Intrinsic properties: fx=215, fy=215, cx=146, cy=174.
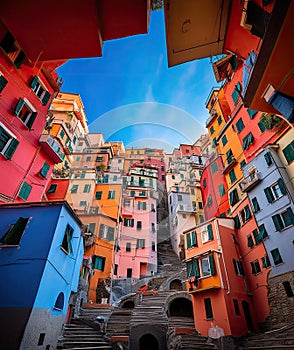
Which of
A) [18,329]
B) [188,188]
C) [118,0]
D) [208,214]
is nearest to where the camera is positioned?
[18,329]

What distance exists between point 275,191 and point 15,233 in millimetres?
17745

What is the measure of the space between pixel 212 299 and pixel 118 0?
2103cm

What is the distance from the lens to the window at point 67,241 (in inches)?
427

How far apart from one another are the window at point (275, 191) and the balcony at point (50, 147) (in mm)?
17394

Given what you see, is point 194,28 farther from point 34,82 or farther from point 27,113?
point 27,113

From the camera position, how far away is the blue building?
7812 mm

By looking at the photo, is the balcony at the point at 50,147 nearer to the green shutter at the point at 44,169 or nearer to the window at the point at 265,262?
the green shutter at the point at 44,169

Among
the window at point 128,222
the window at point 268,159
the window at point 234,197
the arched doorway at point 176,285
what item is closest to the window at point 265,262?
the window at point 234,197

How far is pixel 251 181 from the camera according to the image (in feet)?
62.2

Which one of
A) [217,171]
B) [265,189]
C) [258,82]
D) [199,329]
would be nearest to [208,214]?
[217,171]

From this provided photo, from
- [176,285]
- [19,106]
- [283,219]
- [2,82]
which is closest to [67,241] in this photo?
[19,106]

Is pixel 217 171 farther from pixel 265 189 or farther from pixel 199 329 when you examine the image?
pixel 199 329

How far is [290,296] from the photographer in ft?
47.2

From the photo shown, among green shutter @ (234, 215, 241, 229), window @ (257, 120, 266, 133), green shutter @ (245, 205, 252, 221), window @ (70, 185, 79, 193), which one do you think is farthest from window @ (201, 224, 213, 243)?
window @ (70, 185, 79, 193)
